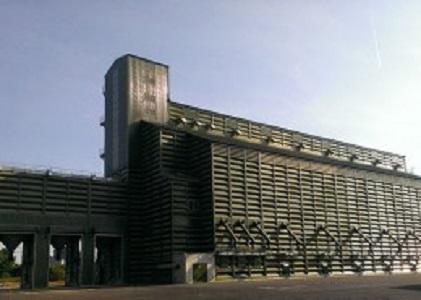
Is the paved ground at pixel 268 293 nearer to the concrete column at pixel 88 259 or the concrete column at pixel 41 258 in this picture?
the concrete column at pixel 41 258

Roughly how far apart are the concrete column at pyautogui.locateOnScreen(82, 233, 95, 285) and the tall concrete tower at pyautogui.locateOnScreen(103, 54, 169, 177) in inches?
432

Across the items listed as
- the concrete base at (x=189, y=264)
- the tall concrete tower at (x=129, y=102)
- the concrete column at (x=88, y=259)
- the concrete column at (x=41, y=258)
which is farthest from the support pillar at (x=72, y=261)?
the concrete base at (x=189, y=264)

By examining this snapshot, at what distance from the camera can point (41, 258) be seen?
61.0 meters

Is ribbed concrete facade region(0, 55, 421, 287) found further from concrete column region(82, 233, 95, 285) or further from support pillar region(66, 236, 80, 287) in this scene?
support pillar region(66, 236, 80, 287)

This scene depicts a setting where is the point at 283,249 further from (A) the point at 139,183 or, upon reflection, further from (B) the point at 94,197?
(B) the point at 94,197

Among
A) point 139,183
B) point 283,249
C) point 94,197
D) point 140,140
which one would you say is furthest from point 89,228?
point 283,249

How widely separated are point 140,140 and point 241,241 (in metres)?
18.8

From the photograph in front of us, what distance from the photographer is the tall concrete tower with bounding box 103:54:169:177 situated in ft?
236

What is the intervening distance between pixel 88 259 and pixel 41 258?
5.56m

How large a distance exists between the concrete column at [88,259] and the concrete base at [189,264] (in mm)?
10161

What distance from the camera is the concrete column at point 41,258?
2371 inches

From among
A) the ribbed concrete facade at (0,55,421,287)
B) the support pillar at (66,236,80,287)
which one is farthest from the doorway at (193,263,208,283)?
the support pillar at (66,236,80,287)

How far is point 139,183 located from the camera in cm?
6988

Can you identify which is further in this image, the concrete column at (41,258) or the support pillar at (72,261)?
the support pillar at (72,261)
